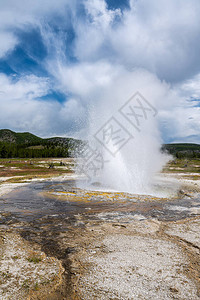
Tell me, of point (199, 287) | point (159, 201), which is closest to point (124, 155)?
point (159, 201)

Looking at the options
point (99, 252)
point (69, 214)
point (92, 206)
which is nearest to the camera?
point (99, 252)

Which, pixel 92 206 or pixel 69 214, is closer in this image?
pixel 69 214

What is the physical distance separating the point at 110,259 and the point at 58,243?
2.88m

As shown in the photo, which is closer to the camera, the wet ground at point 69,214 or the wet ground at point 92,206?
the wet ground at point 69,214

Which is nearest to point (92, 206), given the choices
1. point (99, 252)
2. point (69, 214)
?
point (69, 214)

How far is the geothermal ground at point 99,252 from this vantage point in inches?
244

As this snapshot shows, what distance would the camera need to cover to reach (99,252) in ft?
28.2

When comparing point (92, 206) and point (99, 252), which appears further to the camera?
point (92, 206)

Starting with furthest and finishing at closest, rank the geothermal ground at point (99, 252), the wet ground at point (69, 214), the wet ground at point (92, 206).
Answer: the wet ground at point (92, 206)
the wet ground at point (69, 214)
the geothermal ground at point (99, 252)

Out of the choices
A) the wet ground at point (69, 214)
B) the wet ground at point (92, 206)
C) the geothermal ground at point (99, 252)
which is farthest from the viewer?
the wet ground at point (92, 206)

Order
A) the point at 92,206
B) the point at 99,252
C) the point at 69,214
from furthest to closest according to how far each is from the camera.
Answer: the point at 92,206 < the point at 69,214 < the point at 99,252

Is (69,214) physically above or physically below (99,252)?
above

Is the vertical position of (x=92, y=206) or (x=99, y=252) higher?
(x=92, y=206)

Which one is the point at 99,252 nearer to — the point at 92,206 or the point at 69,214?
the point at 69,214
